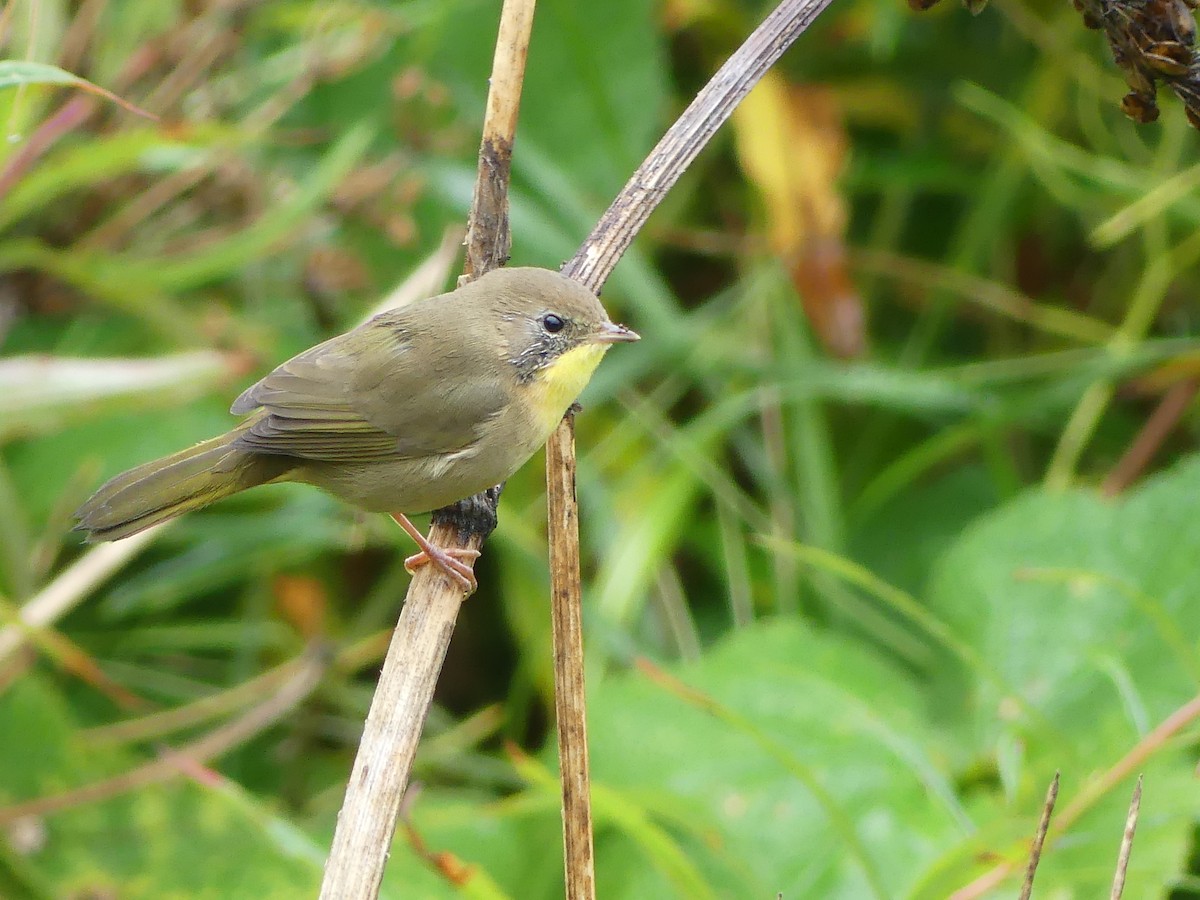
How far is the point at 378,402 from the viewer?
10.2 ft

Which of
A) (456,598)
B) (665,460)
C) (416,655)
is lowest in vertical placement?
(416,655)

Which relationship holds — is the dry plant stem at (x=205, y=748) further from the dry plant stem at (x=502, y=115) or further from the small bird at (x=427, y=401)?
the dry plant stem at (x=502, y=115)

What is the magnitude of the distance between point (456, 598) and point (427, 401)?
736 mm

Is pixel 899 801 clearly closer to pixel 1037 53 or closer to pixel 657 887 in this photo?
pixel 657 887

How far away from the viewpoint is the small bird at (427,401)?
2.98 m

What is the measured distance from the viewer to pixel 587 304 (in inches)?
117

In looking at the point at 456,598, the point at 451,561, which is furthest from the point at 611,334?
the point at 456,598

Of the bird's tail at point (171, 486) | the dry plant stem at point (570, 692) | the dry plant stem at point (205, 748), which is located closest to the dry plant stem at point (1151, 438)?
the dry plant stem at point (570, 692)

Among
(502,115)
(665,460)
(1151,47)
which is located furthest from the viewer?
(665,460)

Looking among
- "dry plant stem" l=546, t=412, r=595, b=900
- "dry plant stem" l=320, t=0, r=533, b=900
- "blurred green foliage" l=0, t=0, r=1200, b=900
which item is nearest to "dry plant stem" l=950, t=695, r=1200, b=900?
"blurred green foliage" l=0, t=0, r=1200, b=900

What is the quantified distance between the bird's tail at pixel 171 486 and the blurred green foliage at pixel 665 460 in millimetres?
589

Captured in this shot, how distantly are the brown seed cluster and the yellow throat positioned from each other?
1382mm

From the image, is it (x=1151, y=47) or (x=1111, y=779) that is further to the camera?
(x=1111, y=779)

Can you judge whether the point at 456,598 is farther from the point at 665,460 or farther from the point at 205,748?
the point at 665,460
